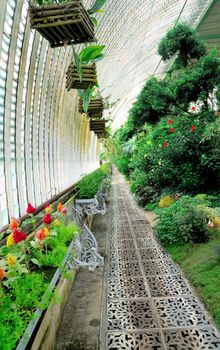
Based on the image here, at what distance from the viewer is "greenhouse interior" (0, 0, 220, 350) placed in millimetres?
2516

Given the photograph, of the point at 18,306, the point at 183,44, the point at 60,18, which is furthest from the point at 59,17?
the point at 183,44

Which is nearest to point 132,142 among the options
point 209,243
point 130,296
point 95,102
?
point 95,102

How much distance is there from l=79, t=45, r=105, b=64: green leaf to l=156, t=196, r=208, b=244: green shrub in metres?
3.23

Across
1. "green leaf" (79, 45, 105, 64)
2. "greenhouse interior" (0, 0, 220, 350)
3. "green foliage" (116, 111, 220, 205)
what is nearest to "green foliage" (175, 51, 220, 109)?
"greenhouse interior" (0, 0, 220, 350)

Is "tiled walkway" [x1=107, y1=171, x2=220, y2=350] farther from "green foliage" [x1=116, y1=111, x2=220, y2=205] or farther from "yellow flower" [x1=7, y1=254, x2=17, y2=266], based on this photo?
"green foliage" [x1=116, y1=111, x2=220, y2=205]

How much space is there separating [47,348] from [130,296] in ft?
5.20

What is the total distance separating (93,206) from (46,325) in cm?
295

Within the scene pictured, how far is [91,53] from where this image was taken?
154 inches

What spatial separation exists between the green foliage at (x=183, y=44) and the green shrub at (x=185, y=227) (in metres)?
5.21

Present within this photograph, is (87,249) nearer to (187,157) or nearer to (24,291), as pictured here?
(24,291)

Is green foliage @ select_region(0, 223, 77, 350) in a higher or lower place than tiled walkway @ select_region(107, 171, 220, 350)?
higher

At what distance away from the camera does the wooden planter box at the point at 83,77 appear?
13.4 feet

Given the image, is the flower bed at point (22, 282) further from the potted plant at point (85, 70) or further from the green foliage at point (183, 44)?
the green foliage at point (183, 44)

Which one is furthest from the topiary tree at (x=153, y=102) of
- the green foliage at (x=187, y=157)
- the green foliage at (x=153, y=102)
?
the green foliage at (x=187, y=157)
